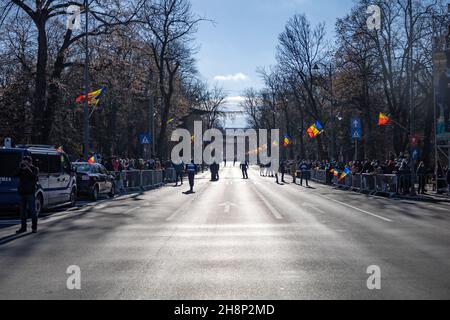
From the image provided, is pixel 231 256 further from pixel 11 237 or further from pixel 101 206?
pixel 101 206

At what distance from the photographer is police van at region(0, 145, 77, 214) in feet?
56.9

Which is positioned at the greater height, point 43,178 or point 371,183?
point 43,178

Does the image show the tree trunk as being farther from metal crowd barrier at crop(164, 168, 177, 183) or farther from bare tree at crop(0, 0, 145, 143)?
metal crowd barrier at crop(164, 168, 177, 183)

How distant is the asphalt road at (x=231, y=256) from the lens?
741cm

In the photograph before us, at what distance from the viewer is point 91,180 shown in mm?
24500

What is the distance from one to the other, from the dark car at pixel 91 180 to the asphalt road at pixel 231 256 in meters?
6.27

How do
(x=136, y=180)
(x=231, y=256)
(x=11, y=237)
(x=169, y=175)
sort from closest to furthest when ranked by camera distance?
1. (x=231, y=256)
2. (x=11, y=237)
3. (x=136, y=180)
4. (x=169, y=175)

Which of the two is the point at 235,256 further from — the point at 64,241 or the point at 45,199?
the point at 45,199

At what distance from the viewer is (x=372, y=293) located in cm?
718

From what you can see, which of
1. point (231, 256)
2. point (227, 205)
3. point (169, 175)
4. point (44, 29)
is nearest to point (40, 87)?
point (44, 29)

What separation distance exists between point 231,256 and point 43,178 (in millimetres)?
10319

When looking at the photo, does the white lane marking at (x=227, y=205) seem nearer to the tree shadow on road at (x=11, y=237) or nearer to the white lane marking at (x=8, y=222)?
the white lane marking at (x=8, y=222)

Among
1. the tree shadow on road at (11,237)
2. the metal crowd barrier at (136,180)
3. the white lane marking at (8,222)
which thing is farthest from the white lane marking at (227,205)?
the metal crowd barrier at (136,180)

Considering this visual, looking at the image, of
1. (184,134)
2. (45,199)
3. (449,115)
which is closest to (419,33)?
(449,115)
